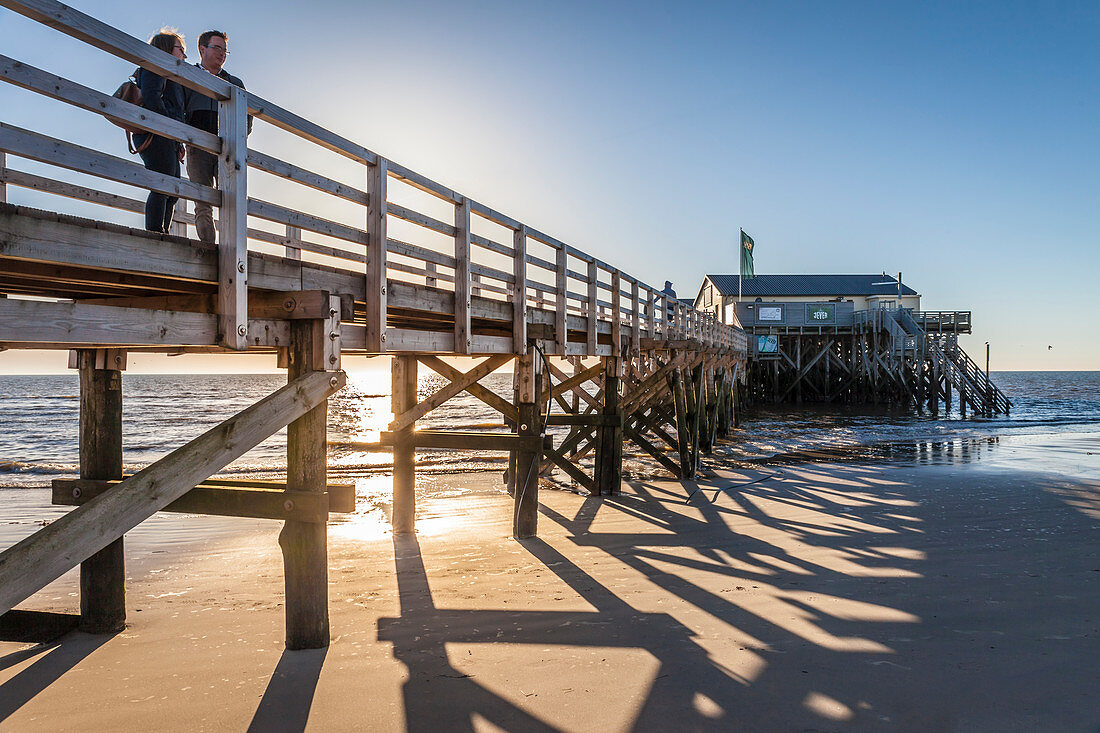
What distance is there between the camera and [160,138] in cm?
425

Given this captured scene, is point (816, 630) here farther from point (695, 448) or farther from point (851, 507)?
point (695, 448)

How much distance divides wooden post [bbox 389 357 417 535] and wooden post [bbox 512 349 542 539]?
1.29 metres

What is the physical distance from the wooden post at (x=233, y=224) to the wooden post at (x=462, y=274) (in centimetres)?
247

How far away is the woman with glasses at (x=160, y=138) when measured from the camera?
161 inches

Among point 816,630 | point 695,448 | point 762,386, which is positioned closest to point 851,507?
point 695,448

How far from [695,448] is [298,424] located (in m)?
9.42

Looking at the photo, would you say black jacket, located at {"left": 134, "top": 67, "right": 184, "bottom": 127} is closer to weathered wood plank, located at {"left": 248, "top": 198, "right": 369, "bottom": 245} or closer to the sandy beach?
weathered wood plank, located at {"left": 248, "top": 198, "right": 369, "bottom": 245}

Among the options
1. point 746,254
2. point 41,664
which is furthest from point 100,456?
point 746,254

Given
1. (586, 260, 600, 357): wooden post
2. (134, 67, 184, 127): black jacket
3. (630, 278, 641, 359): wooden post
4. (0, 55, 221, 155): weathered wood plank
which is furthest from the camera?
(630, 278, 641, 359): wooden post

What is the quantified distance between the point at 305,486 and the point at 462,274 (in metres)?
2.53

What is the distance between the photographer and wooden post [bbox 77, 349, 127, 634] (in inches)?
195

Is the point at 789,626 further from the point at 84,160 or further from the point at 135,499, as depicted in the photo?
the point at 84,160

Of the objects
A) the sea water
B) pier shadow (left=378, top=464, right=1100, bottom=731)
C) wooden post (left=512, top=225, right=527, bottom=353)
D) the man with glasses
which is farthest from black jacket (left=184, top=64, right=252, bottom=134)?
the sea water

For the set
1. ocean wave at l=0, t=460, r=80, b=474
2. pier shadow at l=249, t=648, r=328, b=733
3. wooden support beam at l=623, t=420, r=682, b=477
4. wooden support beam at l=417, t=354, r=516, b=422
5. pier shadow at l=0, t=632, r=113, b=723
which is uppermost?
wooden support beam at l=417, t=354, r=516, b=422
